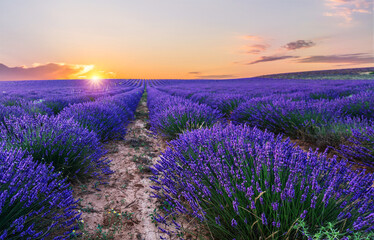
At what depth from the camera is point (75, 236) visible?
4.59ft

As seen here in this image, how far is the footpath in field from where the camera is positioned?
5.13ft

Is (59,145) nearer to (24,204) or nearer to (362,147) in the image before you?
(24,204)

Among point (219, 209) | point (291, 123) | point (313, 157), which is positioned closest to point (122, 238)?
point (219, 209)

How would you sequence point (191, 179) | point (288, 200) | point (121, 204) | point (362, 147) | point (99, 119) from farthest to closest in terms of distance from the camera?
point (99, 119) < point (362, 147) < point (121, 204) < point (191, 179) < point (288, 200)

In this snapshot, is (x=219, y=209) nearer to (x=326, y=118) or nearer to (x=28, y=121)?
(x=28, y=121)

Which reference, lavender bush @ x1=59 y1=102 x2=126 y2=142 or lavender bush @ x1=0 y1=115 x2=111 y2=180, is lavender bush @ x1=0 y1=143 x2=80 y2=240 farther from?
lavender bush @ x1=59 y1=102 x2=126 y2=142

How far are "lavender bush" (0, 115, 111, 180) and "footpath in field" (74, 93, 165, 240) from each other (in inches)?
8.4

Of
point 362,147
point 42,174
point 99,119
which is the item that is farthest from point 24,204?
point 362,147

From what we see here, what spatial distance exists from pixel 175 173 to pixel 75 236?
852 mm

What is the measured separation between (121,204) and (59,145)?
0.91m

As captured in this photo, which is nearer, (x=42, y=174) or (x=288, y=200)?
(x=288, y=200)

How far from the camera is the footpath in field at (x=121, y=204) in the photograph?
1.56 metres

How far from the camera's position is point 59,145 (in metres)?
2.11

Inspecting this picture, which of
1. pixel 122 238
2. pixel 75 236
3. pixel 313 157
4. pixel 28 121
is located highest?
pixel 28 121
